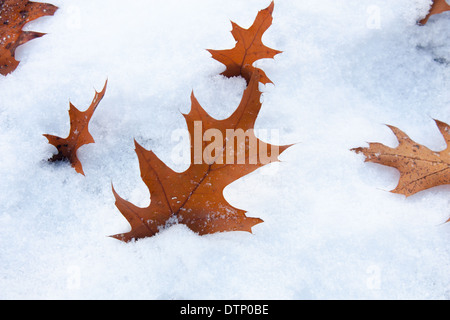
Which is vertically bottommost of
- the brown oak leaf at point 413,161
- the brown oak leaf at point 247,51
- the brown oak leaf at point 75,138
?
the brown oak leaf at point 413,161

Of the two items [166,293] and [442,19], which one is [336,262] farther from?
[442,19]

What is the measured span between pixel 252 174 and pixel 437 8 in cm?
91

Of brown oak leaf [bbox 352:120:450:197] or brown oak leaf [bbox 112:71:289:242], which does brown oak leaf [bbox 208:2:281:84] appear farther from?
A: brown oak leaf [bbox 352:120:450:197]

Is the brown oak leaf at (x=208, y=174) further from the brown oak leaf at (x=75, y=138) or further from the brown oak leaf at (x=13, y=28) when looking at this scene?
the brown oak leaf at (x=13, y=28)

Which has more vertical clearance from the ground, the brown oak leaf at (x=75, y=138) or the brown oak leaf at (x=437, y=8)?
the brown oak leaf at (x=437, y=8)

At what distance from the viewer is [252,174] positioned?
42.1 inches

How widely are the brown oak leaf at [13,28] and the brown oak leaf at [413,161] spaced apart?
1177mm

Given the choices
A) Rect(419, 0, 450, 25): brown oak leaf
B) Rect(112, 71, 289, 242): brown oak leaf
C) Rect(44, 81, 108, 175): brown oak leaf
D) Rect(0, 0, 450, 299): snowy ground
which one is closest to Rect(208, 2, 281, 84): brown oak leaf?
Rect(0, 0, 450, 299): snowy ground

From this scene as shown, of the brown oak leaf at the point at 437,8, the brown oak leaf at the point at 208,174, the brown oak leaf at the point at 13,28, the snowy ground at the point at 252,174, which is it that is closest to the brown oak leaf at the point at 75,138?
the snowy ground at the point at 252,174

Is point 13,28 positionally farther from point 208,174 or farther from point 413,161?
point 413,161

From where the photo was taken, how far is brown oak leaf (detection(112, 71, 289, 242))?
0.92 meters

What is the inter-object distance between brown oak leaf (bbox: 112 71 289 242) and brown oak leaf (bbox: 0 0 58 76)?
72cm

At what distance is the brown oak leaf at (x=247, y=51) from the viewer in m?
1.13
